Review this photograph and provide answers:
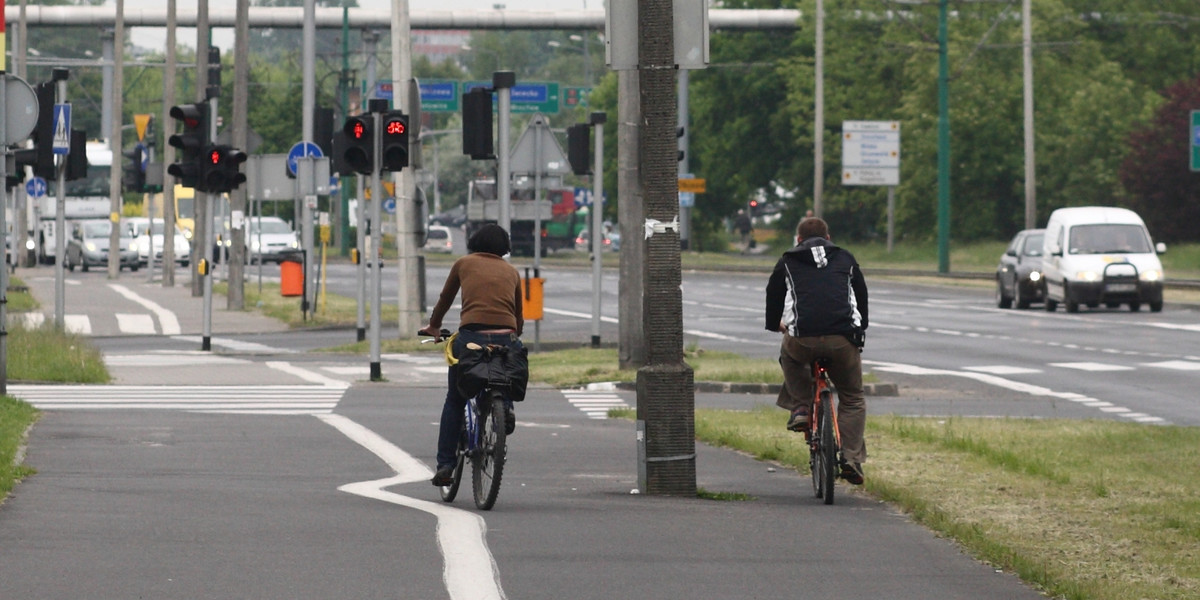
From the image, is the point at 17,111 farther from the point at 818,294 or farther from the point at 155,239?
the point at 155,239

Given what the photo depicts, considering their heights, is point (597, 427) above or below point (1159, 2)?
below

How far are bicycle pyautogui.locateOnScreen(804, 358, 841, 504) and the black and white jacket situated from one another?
244 mm

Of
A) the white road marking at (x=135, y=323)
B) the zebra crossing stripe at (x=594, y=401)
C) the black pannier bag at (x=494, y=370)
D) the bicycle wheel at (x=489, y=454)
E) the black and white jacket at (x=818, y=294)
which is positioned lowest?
the white road marking at (x=135, y=323)

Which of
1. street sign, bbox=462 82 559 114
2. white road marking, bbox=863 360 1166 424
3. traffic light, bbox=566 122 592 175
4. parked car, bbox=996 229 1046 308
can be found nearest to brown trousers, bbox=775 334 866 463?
white road marking, bbox=863 360 1166 424

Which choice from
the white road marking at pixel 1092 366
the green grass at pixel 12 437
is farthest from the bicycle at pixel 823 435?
the white road marking at pixel 1092 366

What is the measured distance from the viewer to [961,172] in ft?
257

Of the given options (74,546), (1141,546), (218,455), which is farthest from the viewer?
(218,455)

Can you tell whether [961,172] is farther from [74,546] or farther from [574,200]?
[74,546]

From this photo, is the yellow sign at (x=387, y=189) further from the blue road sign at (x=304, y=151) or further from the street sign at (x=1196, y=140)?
the street sign at (x=1196, y=140)

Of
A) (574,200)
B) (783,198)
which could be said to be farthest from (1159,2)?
(574,200)

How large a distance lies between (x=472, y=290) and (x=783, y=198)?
81.6 m

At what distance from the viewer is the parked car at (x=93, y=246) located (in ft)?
230

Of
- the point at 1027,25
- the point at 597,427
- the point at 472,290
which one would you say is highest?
the point at 1027,25

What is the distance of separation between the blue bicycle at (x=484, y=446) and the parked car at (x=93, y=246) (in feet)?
195
